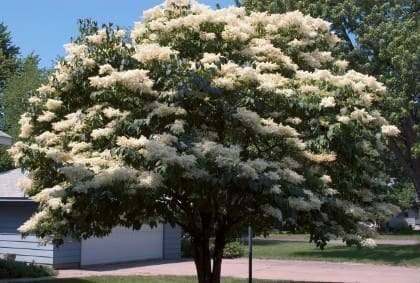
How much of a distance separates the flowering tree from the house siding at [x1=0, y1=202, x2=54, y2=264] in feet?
36.0

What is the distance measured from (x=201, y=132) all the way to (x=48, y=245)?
1290cm

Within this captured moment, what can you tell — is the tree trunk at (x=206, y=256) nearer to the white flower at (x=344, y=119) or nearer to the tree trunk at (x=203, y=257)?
the tree trunk at (x=203, y=257)

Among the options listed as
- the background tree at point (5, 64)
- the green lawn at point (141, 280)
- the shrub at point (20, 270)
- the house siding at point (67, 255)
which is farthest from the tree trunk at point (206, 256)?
the background tree at point (5, 64)

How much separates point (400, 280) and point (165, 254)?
9775 mm

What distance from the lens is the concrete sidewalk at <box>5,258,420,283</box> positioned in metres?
18.5

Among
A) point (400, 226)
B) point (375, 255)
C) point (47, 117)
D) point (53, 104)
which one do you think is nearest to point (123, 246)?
point (375, 255)

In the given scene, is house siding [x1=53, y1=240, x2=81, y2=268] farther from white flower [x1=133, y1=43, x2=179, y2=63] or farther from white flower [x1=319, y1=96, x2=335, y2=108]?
white flower [x1=319, y1=96, x2=335, y2=108]

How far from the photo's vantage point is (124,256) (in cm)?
2247

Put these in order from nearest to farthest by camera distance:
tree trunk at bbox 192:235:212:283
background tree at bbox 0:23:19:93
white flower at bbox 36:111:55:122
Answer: white flower at bbox 36:111:55:122 → tree trunk at bbox 192:235:212:283 → background tree at bbox 0:23:19:93

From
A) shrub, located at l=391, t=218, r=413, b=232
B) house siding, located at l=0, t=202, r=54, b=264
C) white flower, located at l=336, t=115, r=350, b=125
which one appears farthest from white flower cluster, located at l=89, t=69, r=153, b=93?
shrub, located at l=391, t=218, r=413, b=232

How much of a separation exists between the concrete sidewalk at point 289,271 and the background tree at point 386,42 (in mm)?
4350

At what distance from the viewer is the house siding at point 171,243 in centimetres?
2464

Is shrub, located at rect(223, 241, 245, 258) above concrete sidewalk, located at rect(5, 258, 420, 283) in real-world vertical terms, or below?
above

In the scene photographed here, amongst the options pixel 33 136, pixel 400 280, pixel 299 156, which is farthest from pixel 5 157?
pixel 299 156
